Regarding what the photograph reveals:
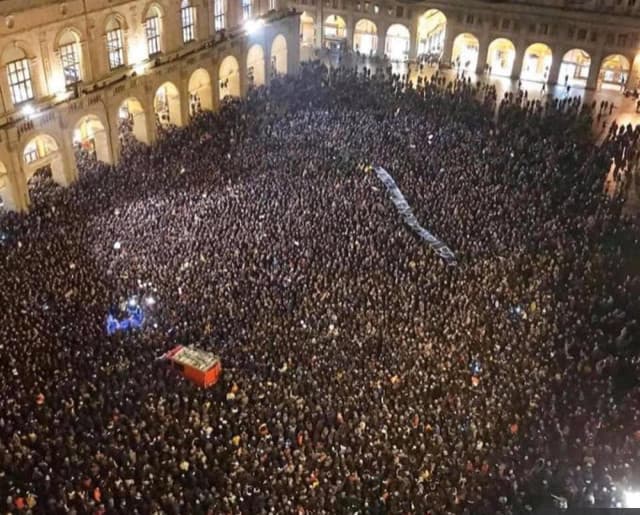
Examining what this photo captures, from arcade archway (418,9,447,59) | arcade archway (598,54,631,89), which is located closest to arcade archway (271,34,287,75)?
arcade archway (418,9,447,59)

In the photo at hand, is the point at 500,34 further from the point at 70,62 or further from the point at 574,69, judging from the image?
the point at 70,62

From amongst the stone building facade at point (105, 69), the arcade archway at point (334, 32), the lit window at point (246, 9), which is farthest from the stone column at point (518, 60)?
the lit window at point (246, 9)

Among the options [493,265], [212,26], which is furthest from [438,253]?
[212,26]

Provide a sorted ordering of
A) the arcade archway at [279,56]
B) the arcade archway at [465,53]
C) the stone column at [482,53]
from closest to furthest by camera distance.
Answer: the arcade archway at [279,56]
the stone column at [482,53]
the arcade archway at [465,53]

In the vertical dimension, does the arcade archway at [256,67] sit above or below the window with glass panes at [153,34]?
below

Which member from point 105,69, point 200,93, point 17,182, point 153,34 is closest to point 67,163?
point 17,182

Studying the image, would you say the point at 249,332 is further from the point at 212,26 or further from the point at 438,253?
the point at 212,26

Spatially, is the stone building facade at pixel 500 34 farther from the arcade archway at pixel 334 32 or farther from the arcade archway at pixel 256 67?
the arcade archway at pixel 256 67
